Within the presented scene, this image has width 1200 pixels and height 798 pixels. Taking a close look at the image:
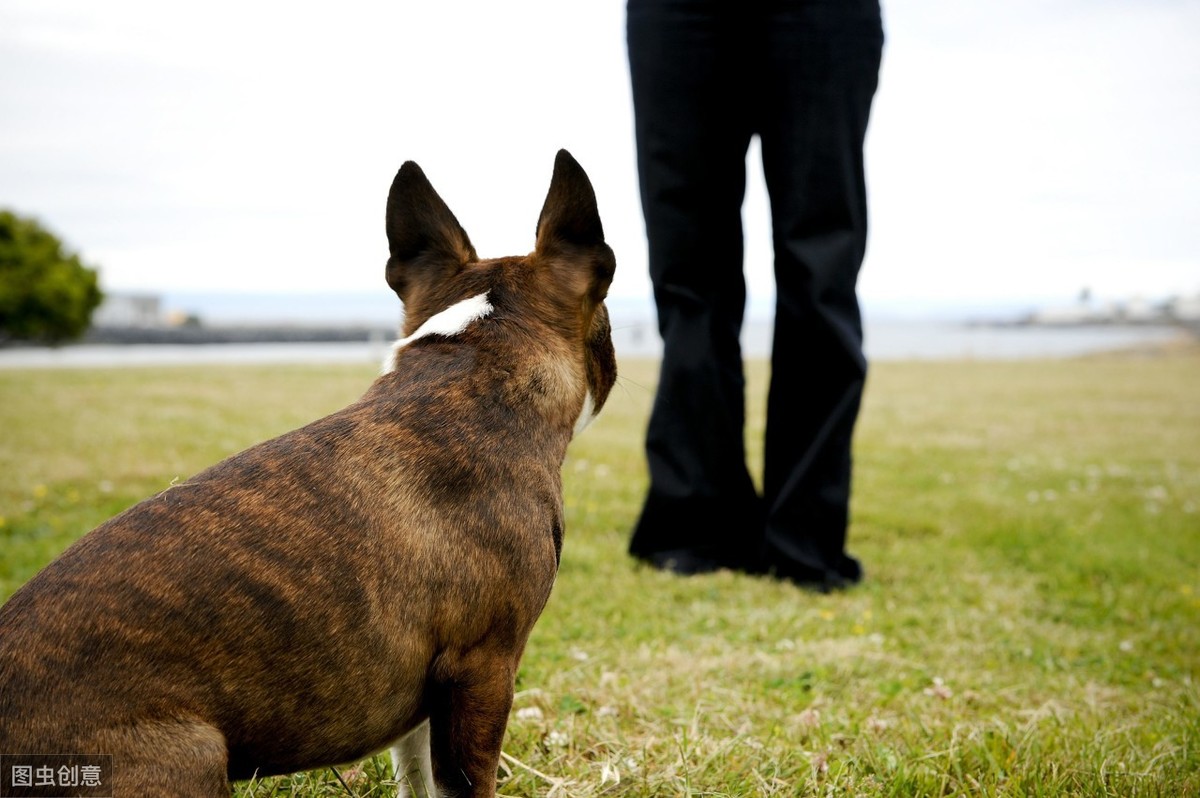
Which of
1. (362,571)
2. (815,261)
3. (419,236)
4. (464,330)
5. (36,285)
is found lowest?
(362,571)

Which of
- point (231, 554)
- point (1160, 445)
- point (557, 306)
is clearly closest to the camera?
point (231, 554)

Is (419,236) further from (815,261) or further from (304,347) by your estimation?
(304,347)

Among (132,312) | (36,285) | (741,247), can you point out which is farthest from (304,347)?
(741,247)

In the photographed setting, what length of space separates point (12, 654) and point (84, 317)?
26339 millimetres

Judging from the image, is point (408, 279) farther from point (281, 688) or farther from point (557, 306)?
point (281, 688)

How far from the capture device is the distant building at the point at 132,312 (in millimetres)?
32625

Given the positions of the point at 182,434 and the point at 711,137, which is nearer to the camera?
the point at 711,137

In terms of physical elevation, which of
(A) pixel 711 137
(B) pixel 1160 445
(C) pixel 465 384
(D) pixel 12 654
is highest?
(A) pixel 711 137

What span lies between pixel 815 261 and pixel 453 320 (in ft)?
7.68

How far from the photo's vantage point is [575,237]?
2.25m

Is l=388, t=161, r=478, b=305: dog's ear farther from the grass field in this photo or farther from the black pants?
the black pants

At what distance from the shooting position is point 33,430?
8.58 meters

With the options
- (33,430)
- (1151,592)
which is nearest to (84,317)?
(33,430)

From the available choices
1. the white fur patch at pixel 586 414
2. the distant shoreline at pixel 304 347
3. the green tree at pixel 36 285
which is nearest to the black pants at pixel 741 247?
the white fur patch at pixel 586 414
